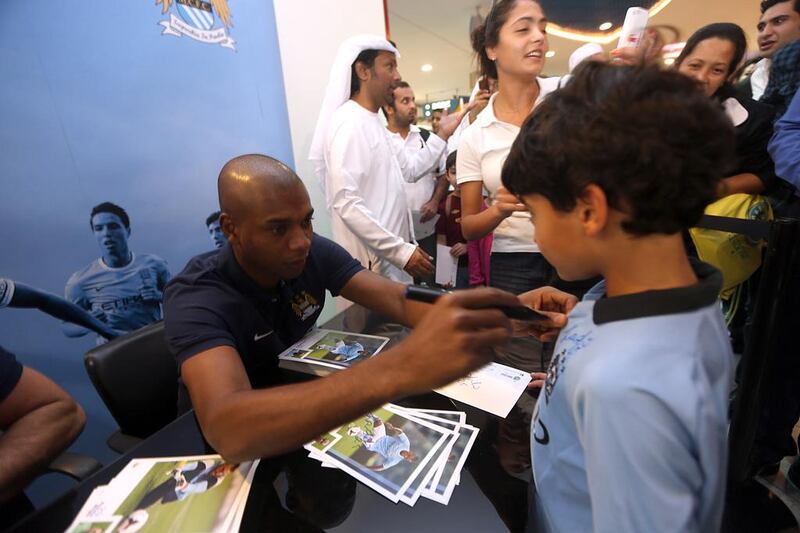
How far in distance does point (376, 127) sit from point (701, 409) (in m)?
1.99

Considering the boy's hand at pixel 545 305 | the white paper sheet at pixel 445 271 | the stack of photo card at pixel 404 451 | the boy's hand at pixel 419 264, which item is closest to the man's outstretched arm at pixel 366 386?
the stack of photo card at pixel 404 451

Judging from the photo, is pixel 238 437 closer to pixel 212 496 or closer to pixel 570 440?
pixel 212 496

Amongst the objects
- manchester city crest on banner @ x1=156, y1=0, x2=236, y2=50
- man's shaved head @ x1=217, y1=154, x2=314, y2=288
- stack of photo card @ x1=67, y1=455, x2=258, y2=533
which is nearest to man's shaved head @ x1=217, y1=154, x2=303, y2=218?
man's shaved head @ x1=217, y1=154, x2=314, y2=288

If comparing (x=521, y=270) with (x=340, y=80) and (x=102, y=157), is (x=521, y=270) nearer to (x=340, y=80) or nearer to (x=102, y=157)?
(x=340, y=80)

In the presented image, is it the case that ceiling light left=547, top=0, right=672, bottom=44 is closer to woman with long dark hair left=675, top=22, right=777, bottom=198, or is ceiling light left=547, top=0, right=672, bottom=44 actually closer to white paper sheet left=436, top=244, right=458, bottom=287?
woman with long dark hair left=675, top=22, right=777, bottom=198

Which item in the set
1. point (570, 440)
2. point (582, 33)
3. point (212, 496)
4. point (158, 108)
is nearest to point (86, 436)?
point (212, 496)

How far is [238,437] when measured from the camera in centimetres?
69

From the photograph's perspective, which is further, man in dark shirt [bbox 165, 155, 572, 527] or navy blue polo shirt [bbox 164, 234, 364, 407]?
navy blue polo shirt [bbox 164, 234, 364, 407]

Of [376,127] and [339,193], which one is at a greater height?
[376,127]

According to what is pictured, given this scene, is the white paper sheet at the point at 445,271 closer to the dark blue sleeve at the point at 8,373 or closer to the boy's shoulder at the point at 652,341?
the boy's shoulder at the point at 652,341

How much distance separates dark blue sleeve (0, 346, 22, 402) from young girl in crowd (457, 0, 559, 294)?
150cm

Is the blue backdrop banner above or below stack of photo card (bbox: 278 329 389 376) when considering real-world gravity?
above

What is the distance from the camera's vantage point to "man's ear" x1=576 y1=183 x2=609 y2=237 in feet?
1.71

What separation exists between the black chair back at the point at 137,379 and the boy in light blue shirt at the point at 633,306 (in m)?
1.25
